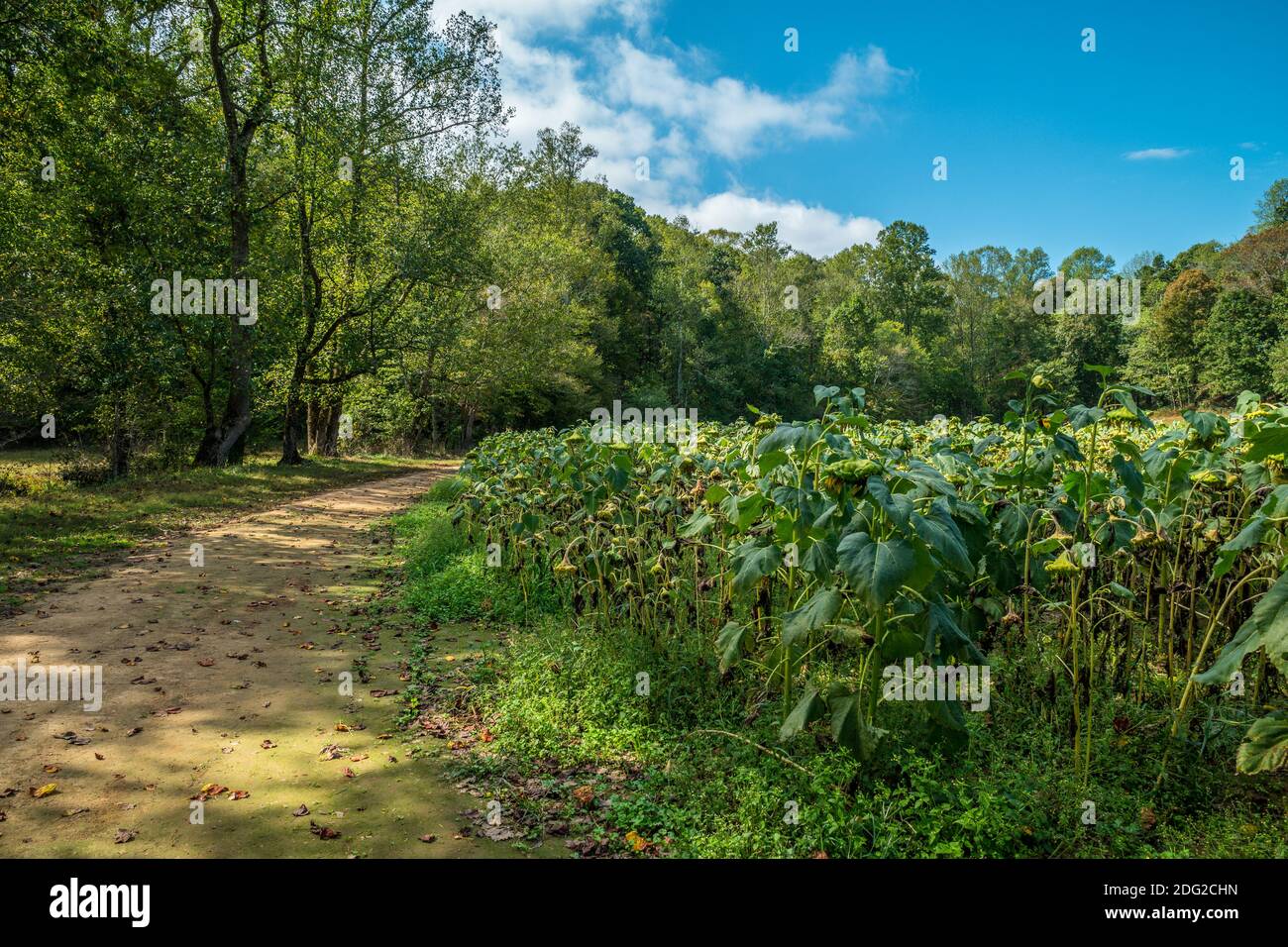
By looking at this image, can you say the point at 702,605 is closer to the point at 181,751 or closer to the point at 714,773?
the point at 714,773

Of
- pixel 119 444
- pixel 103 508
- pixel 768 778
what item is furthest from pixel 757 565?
pixel 119 444

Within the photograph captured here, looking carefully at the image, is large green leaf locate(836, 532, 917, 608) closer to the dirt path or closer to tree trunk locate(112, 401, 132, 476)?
the dirt path

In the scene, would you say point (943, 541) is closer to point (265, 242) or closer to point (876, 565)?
point (876, 565)

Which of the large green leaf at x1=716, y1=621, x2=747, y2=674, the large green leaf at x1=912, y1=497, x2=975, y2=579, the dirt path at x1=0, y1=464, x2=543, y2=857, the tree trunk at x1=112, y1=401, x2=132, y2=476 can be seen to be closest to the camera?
the large green leaf at x1=912, y1=497, x2=975, y2=579

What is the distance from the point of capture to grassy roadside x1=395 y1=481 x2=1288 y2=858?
294cm

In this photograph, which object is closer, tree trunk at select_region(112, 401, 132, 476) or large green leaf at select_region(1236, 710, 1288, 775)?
large green leaf at select_region(1236, 710, 1288, 775)

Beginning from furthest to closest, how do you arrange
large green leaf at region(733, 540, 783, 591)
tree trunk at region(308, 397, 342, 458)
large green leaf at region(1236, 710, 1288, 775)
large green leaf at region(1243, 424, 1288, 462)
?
tree trunk at region(308, 397, 342, 458) < large green leaf at region(733, 540, 783, 591) < large green leaf at region(1243, 424, 1288, 462) < large green leaf at region(1236, 710, 1288, 775)

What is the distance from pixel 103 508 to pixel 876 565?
12.6m

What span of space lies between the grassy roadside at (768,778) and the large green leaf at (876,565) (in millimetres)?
979

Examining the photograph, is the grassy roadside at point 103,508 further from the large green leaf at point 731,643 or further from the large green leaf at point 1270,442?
the large green leaf at point 1270,442

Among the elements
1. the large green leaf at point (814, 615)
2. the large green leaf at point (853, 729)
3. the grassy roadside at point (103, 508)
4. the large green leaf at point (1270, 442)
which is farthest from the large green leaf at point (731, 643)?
the grassy roadside at point (103, 508)

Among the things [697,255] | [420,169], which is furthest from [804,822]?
[697,255]

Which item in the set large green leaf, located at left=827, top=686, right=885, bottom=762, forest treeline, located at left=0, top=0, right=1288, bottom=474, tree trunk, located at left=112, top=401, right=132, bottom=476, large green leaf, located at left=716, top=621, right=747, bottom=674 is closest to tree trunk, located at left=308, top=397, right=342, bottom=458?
forest treeline, located at left=0, top=0, right=1288, bottom=474

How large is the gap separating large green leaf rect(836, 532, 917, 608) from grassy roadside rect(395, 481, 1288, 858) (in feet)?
3.21
